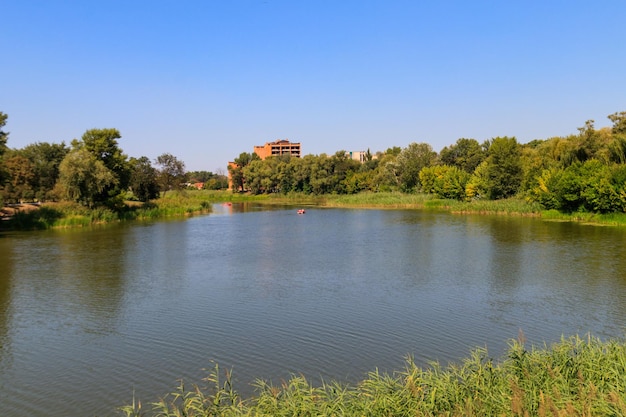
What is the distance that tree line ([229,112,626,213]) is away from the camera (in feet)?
144

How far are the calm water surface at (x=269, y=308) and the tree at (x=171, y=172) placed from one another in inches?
1721

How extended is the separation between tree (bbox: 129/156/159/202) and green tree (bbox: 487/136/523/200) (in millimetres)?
41270

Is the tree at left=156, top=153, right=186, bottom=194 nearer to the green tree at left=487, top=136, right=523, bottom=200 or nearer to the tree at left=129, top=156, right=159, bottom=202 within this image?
the tree at left=129, top=156, right=159, bottom=202

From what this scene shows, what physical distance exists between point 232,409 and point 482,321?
30.3 feet

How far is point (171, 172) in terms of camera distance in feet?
255

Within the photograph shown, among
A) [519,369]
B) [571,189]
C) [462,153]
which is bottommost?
[519,369]

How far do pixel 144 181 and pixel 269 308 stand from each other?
168 feet

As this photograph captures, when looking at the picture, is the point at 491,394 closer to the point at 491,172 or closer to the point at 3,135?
Answer: the point at 3,135

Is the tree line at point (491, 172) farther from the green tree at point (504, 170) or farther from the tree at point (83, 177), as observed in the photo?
the tree at point (83, 177)

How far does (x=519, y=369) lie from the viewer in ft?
28.5

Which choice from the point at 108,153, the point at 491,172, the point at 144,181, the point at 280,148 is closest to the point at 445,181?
the point at 491,172

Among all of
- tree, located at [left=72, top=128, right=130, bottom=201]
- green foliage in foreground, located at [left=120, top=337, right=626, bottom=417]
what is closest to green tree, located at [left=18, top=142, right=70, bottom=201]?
tree, located at [left=72, top=128, right=130, bottom=201]

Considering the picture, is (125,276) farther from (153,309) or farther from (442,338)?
(442,338)

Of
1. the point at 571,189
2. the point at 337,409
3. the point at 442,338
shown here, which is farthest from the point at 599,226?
the point at 337,409
